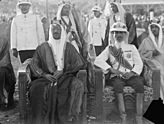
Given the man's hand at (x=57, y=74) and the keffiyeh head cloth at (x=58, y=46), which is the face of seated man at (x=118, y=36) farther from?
the man's hand at (x=57, y=74)

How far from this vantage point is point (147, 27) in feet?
10.1

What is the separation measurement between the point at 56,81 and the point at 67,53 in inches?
11.5

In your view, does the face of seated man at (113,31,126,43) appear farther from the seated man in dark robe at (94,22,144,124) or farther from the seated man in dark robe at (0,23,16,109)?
the seated man in dark robe at (0,23,16,109)

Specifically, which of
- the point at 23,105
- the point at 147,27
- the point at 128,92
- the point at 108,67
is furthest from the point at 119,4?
the point at 23,105

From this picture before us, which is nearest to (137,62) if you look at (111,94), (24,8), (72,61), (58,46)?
(111,94)

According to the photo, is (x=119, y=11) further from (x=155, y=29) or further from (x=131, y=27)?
(x=155, y=29)

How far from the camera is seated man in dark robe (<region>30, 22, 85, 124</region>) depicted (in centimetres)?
278

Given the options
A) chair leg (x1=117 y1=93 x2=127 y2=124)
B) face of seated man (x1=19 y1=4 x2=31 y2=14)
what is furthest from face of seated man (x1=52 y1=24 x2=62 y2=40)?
chair leg (x1=117 y1=93 x2=127 y2=124)

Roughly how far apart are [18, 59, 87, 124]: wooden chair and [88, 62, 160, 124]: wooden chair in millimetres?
121

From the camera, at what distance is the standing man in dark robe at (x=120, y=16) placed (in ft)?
9.80

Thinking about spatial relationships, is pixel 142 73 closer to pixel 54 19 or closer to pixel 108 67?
pixel 108 67

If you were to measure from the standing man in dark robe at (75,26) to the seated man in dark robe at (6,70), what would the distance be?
561 mm

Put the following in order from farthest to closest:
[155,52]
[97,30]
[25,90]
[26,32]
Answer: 1. [155,52]
2. [97,30]
3. [26,32]
4. [25,90]

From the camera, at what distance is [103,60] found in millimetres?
2930
